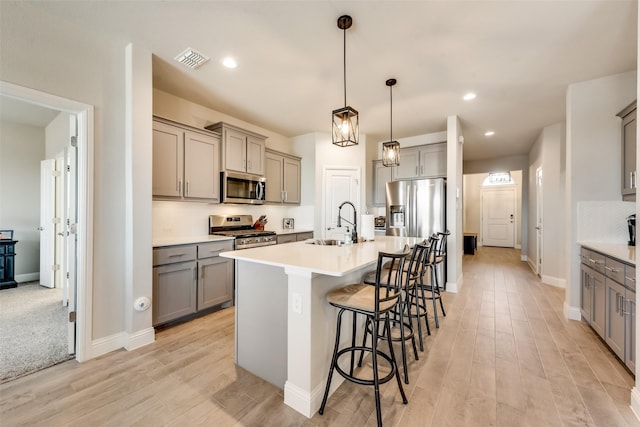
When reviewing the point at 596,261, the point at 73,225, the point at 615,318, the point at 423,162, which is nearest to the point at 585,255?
the point at 596,261

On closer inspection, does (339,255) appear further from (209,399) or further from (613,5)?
(613,5)

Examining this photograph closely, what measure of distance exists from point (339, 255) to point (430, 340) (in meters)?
1.46

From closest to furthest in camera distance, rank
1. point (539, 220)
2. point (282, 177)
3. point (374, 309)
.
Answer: point (374, 309) < point (282, 177) < point (539, 220)

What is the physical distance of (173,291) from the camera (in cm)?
277

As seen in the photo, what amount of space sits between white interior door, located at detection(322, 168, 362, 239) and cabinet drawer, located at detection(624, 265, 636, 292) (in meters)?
3.40

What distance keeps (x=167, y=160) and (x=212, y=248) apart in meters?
1.12

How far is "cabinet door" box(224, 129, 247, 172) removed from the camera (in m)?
3.63

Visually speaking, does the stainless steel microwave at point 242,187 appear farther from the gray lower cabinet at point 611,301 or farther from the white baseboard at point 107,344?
the gray lower cabinet at point 611,301

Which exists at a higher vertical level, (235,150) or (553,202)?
(235,150)

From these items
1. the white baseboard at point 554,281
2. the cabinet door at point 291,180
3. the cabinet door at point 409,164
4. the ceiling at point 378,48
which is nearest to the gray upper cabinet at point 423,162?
the cabinet door at point 409,164

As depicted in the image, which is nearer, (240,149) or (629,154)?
(629,154)

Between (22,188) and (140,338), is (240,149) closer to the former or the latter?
(140,338)

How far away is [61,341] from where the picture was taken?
7.98 ft

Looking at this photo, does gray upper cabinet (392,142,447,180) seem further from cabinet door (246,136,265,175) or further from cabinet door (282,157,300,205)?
cabinet door (246,136,265,175)
